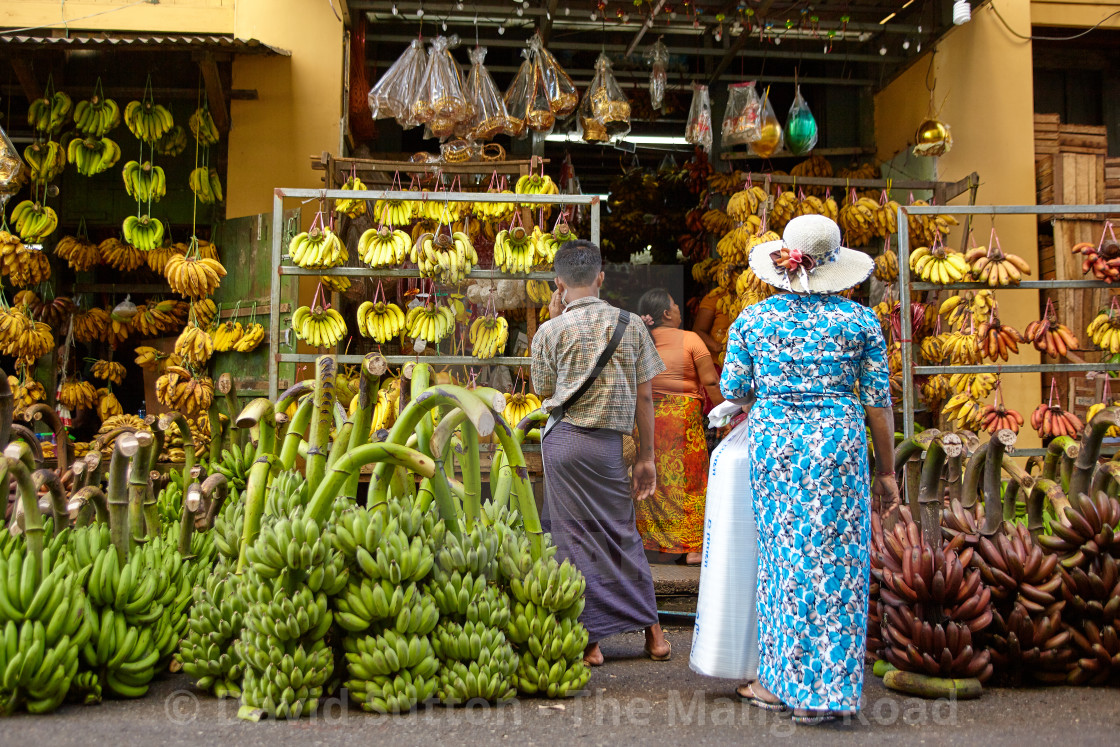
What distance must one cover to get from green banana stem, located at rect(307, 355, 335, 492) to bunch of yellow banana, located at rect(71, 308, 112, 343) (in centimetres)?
481

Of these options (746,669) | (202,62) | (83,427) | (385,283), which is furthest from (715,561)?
(83,427)

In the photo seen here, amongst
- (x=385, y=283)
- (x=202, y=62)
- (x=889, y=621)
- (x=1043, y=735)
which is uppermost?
(x=202, y=62)

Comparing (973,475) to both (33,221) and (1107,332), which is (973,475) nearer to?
(1107,332)

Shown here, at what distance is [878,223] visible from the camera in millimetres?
7105

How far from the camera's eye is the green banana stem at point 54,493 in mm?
3154

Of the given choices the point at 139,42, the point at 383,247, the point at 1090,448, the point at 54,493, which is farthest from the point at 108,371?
the point at 1090,448

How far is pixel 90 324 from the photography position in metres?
7.14

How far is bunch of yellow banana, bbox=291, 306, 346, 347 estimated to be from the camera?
17.8 ft

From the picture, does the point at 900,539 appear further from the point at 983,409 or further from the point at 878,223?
the point at 878,223

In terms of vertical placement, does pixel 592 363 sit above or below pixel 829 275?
below

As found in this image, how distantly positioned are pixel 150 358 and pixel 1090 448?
6086 millimetres

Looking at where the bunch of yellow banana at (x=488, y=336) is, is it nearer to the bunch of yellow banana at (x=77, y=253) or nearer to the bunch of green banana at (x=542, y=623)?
the bunch of green banana at (x=542, y=623)

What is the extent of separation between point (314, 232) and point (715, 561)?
3200mm

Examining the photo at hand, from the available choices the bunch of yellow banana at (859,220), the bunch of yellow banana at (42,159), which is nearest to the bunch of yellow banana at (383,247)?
the bunch of yellow banana at (42,159)
